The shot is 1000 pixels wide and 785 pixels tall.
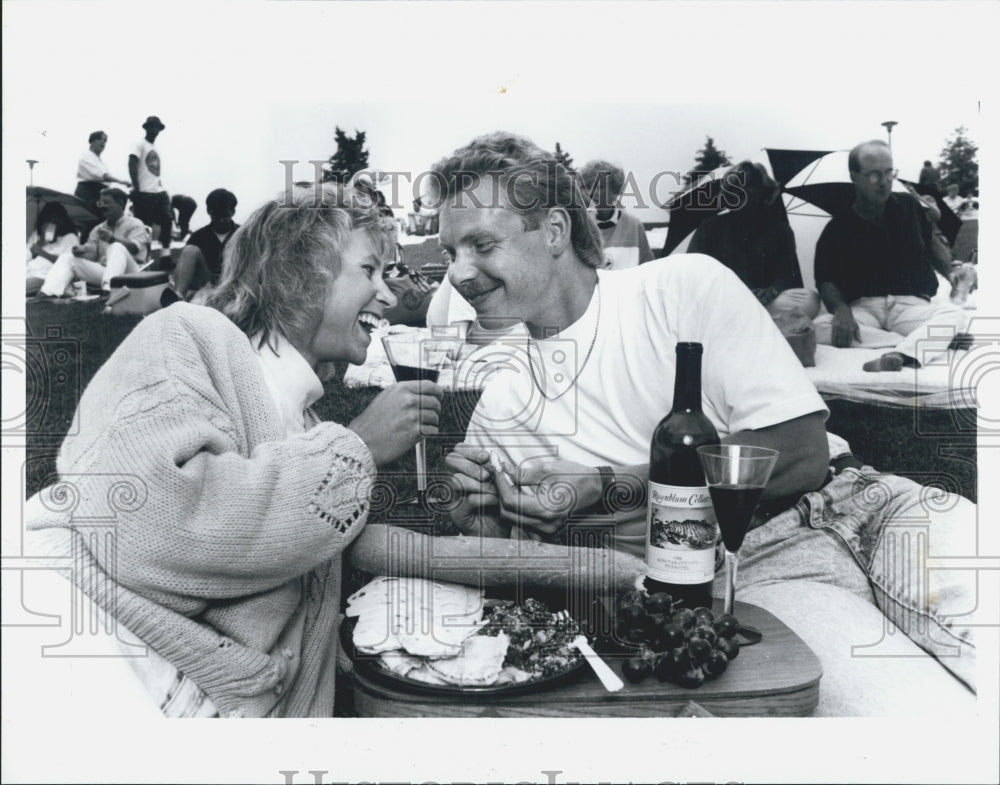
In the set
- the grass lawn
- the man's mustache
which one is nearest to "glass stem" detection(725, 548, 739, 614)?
the grass lawn

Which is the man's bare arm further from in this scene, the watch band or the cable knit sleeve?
the cable knit sleeve

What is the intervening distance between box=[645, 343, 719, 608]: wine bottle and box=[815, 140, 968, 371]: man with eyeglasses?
13.1 inches

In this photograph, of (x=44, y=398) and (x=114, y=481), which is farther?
(x=44, y=398)

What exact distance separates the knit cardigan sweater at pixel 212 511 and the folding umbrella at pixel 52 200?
11.0 inches

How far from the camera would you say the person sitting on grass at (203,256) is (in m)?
1.98

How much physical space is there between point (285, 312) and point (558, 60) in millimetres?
806

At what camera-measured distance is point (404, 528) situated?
6.62 feet

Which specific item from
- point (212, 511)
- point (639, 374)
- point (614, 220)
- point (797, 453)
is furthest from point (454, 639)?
point (614, 220)

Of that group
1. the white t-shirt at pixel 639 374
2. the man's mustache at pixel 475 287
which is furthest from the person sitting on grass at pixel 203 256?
the white t-shirt at pixel 639 374

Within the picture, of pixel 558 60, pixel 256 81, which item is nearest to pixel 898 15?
pixel 558 60

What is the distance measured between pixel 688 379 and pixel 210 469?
1003mm

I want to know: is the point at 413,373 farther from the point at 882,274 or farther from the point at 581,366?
the point at 882,274

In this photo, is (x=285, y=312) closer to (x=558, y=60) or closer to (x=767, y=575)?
(x=558, y=60)

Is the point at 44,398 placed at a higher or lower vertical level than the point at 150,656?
higher
